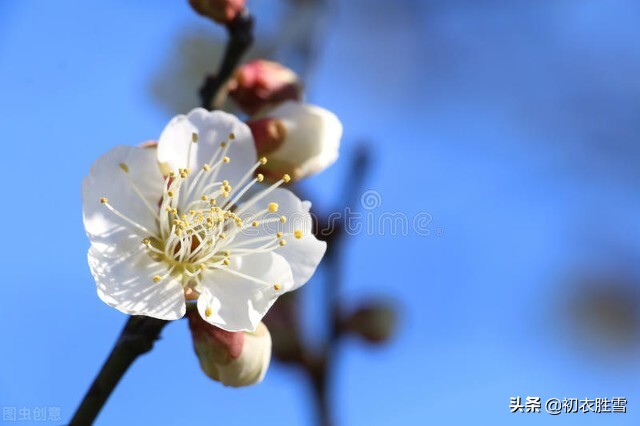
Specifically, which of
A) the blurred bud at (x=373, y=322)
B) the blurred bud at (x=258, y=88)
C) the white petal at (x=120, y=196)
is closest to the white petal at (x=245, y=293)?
the white petal at (x=120, y=196)

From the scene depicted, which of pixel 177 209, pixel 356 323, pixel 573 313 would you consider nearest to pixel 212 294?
pixel 177 209

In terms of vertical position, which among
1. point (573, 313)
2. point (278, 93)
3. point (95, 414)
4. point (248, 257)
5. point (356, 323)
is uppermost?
point (278, 93)


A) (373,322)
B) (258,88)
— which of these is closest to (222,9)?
(258,88)

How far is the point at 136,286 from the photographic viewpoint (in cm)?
121

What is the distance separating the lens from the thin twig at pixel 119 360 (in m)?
1.09

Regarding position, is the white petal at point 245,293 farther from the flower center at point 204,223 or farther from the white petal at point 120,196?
the white petal at point 120,196

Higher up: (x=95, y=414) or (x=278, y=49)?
(x=278, y=49)

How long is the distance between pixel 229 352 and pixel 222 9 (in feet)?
2.00

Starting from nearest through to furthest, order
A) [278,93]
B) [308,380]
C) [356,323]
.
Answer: [278,93] < [308,380] < [356,323]

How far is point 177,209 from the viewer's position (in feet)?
4.43

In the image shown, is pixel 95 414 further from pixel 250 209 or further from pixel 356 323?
pixel 356 323

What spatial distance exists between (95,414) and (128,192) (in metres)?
0.35

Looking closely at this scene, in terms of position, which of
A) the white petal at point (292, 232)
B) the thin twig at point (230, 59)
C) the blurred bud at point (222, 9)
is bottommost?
the white petal at point (292, 232)

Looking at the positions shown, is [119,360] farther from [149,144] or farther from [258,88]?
[258,88]
